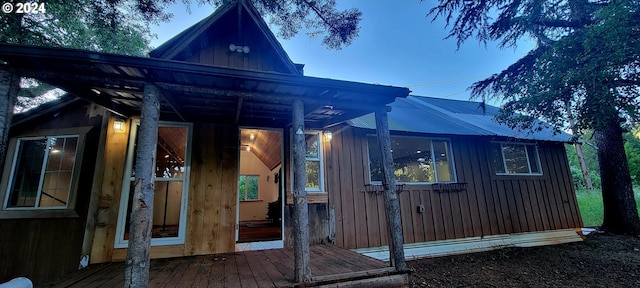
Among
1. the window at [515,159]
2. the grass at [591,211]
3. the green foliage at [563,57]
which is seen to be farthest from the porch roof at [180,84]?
the grass at [591,211]

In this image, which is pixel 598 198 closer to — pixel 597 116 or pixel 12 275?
pixel 597 116

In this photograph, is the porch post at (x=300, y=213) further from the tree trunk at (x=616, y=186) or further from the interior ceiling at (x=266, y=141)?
the tree trunk at (x=616, y=186)

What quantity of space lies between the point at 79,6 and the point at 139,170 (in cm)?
654

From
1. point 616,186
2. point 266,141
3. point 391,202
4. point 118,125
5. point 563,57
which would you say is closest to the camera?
point 391,202

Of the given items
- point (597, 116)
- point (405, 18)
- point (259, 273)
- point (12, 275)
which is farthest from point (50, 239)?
point (405, 18)

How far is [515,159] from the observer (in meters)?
7.02

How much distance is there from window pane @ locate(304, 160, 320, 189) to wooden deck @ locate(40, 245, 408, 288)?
1535 millimetres

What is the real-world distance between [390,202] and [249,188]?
25.1 feet

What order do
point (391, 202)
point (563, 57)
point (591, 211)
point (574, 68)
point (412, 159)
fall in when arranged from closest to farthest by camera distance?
point (391, 202) < point (574, 68) < point (563, 57) < point (412, 159) < point (591, 211)

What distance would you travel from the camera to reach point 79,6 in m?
6.08

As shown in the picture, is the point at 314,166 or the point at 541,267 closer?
the point at 541,267

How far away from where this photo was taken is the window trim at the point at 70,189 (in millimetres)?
4062

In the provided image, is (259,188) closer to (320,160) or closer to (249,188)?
(249,188)

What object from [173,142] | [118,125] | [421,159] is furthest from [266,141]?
[421,159]
